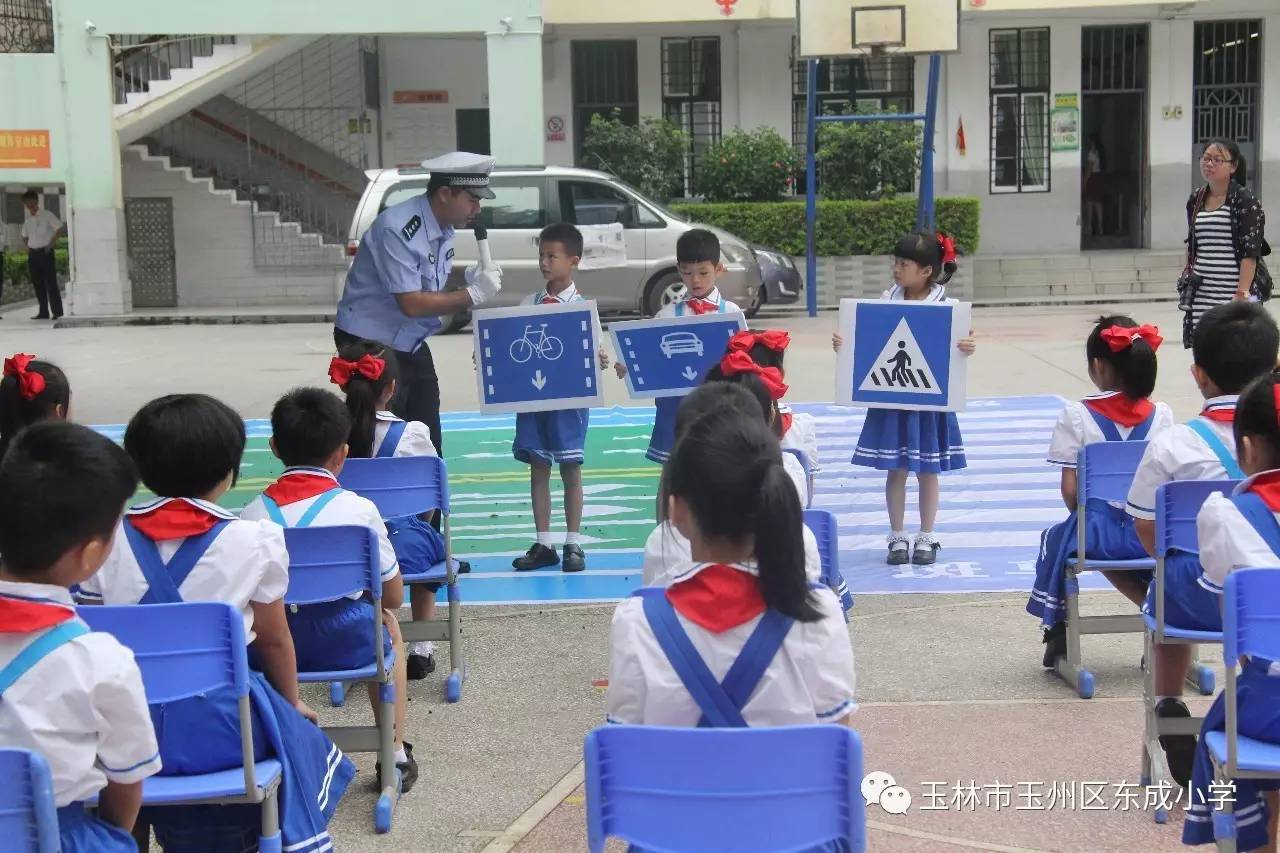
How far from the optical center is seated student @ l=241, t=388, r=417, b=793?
14.1 ft

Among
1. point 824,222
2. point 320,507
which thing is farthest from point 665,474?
point 824,222

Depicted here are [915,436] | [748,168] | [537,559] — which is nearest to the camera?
[915,436]

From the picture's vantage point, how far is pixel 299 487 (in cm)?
437

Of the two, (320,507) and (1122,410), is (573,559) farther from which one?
(320,507)

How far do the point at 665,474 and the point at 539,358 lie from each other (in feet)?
13.8

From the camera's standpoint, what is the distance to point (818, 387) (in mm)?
12828

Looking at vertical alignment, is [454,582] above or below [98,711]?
below

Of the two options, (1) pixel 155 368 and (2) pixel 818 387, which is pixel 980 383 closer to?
(2) pixel 818 387

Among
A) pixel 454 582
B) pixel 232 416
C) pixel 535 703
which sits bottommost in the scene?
pixel 535 703

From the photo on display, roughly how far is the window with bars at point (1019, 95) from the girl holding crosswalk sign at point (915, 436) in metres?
17.7

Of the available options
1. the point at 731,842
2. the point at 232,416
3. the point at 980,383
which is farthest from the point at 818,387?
the point at 731,842

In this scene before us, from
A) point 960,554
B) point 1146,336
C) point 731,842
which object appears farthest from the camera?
point 960,554

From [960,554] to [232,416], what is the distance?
179 inches

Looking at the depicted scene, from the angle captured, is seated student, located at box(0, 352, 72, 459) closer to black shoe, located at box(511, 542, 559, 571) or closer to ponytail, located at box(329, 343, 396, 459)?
ponytail, located at box(329, 343, 396, 459)
